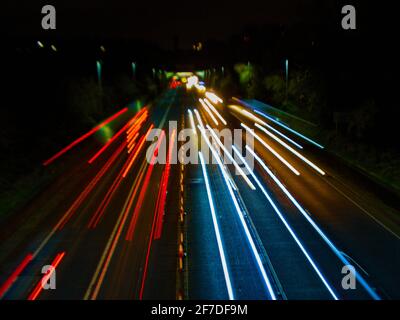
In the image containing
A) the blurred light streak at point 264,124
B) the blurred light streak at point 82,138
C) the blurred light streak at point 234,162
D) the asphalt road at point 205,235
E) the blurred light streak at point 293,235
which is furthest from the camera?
the blurred light streak at point 264,124

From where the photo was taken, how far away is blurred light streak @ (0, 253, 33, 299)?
1173 cm

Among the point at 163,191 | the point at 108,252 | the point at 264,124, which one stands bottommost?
the point at 108,252

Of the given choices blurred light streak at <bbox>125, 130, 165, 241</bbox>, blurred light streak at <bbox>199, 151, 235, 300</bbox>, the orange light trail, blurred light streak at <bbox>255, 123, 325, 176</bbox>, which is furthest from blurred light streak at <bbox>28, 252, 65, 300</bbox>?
blurred light streak at <bbox>255, 123, 325, 176</bbox>

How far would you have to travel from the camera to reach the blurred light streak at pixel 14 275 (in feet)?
38.5

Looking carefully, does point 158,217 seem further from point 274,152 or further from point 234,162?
point 274,152

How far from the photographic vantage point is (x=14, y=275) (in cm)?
1256

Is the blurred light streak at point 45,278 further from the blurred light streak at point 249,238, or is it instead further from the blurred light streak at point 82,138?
the blurred light streak at point 82,138

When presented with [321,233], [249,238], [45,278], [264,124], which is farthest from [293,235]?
[264,124]

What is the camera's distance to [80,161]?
89.9ft

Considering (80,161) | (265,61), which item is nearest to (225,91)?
(265,61)

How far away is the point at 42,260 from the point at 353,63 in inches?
875

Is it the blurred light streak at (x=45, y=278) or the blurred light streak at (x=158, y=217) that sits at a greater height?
the blurred light streak at (x=158, y=217)
